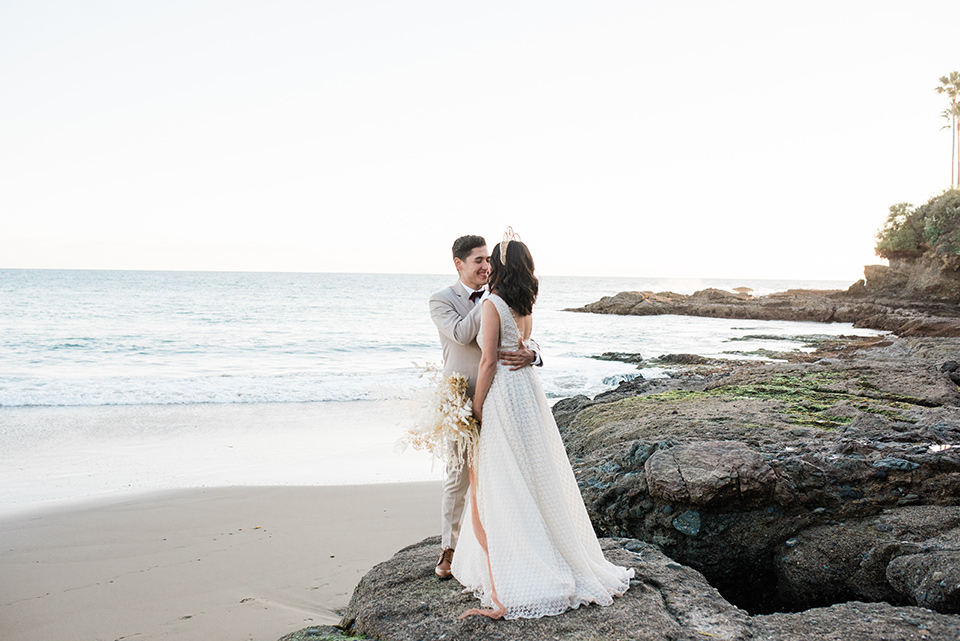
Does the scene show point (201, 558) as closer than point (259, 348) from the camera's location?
Yes

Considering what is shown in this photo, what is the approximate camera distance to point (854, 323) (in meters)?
31.2

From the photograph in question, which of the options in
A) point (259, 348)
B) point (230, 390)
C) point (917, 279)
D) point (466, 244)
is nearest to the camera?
point (466, 244)

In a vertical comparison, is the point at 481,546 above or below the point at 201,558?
above

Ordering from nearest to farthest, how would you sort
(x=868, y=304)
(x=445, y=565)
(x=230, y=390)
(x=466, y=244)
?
1. (x=445, y=565)
2. (x=466, y=244)
3. (x=230, y=390)
4. (x=868, y=304)

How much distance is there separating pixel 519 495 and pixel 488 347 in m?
0.78

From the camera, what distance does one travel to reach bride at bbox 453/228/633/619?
3094 millimetres

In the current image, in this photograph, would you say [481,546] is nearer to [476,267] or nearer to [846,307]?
[476,267]

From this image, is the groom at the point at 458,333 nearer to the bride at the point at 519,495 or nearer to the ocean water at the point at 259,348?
the bride at the point at 519,495

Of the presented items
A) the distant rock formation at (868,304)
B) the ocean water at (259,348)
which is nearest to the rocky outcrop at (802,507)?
the ocean water at (259,348)

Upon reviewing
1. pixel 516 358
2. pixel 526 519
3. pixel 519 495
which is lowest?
pixel 526 519

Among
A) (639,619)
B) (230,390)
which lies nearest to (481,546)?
(639,619)

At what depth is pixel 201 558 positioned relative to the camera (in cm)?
532

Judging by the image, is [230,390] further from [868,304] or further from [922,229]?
[922,229]

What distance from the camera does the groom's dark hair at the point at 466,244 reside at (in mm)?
3670
